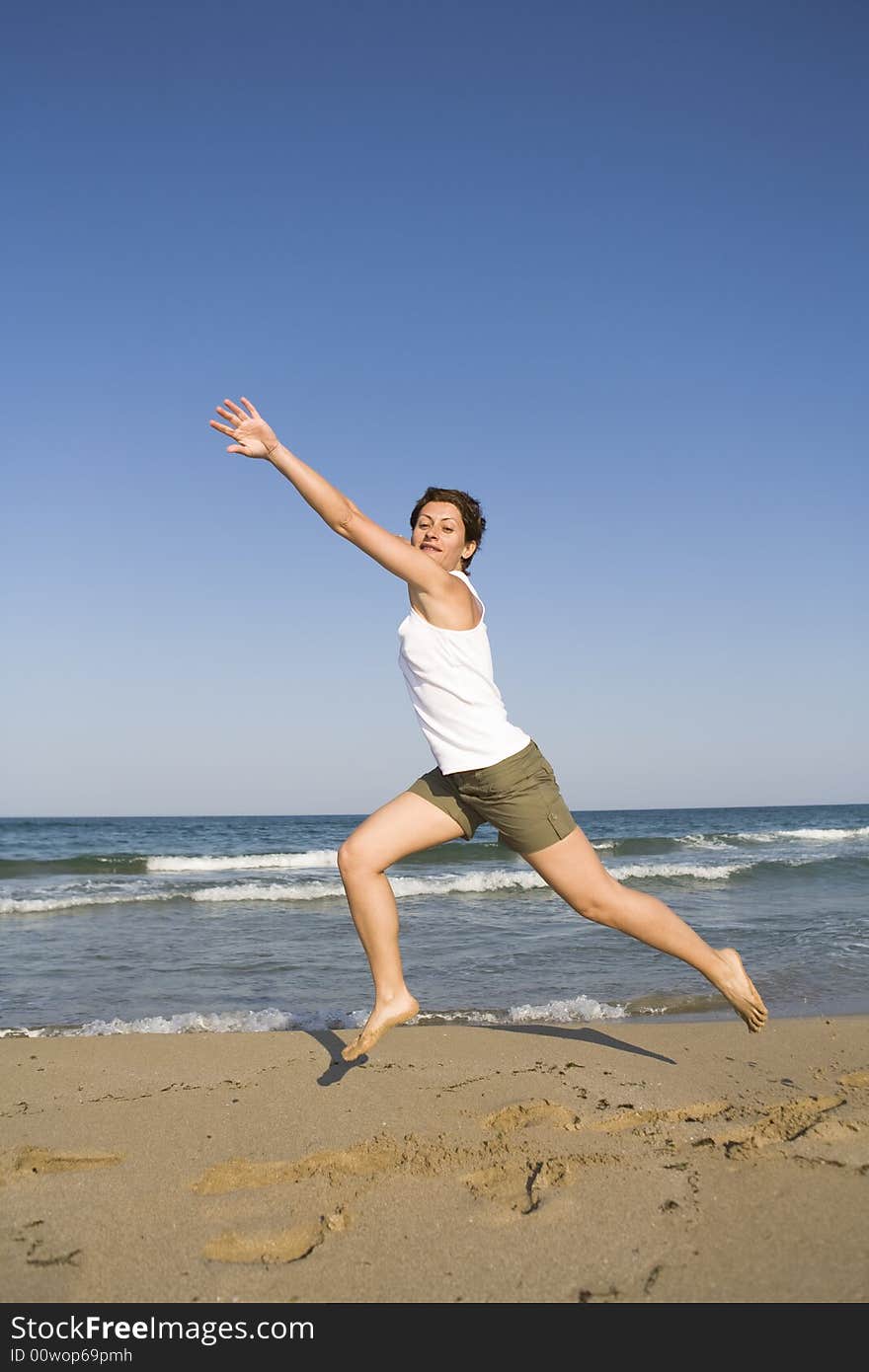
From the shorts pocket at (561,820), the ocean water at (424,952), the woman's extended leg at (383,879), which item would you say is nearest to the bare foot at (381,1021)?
the woman's extended leg at (383,879)

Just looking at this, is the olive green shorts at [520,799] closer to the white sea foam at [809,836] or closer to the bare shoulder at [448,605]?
the bare shoulder at [448,605]

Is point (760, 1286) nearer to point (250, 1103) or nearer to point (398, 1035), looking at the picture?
point (250, 1103)

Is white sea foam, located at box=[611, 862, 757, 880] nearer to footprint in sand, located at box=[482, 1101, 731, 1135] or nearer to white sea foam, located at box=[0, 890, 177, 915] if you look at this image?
white sea foam, located at box=[0, 890, 177, 915]

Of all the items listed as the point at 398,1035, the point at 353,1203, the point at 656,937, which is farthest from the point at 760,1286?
the point at 398,1035

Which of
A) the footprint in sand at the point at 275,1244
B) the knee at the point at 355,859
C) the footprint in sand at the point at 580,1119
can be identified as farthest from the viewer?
the knee at the point at 355,859

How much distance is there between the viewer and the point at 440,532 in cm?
365

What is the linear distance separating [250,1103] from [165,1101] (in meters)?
0.35

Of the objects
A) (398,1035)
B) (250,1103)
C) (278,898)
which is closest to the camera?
(250,1103)

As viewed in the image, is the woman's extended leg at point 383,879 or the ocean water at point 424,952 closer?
the woman's extended leg at point 383,879

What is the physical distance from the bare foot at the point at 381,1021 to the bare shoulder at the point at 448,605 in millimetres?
1365

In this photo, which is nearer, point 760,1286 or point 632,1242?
point 760,1286

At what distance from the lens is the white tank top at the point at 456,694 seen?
3389mm

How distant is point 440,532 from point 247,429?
0.84 metres

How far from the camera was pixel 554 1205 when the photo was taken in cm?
246
